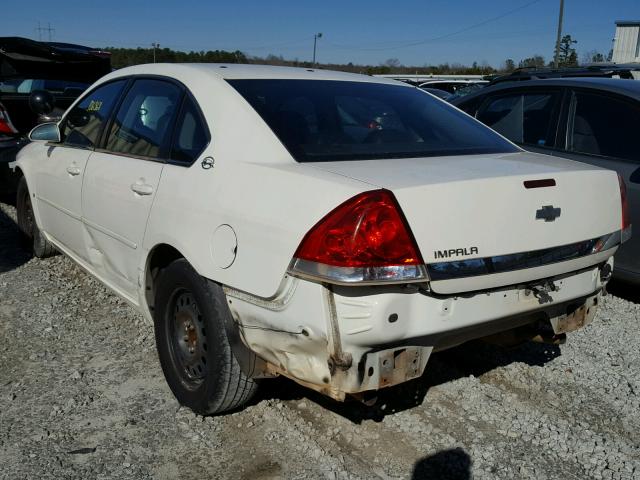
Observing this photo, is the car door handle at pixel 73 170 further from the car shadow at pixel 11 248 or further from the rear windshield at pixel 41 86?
the rear windshield at pixel 41 86

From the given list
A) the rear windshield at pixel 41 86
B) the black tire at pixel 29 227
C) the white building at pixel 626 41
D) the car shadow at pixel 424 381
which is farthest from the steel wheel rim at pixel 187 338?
the white building at pixel 626 41

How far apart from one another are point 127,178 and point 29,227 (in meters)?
2.71

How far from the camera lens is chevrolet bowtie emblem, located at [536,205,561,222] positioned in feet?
8.45

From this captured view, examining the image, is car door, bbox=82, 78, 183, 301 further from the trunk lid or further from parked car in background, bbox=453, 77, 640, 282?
parked car in background, bbox=453, 77, 640, 282

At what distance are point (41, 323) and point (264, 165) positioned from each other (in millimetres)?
2450

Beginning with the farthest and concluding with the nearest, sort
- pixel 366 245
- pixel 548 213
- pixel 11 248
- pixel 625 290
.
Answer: pixel 11 248, pixel 625 290, pixel 548 213, pixel 366 245

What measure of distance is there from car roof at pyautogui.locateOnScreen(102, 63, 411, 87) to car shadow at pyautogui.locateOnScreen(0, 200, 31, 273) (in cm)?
250

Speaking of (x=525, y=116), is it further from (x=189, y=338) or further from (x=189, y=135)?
(x=189, y=338)

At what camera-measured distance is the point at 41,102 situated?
23.8 feet

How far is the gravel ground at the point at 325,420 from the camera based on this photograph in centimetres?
276

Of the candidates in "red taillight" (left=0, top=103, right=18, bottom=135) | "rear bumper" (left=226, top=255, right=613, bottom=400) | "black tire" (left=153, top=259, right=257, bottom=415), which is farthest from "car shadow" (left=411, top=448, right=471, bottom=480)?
"red taillight" (left=0, top=103, right=18, bottom=135)

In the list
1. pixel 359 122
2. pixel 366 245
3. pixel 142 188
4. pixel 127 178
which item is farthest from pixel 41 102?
pixel 366 245

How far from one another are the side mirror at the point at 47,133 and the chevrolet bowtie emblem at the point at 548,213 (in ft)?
11.1

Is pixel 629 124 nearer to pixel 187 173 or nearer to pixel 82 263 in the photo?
pixel 187 173
